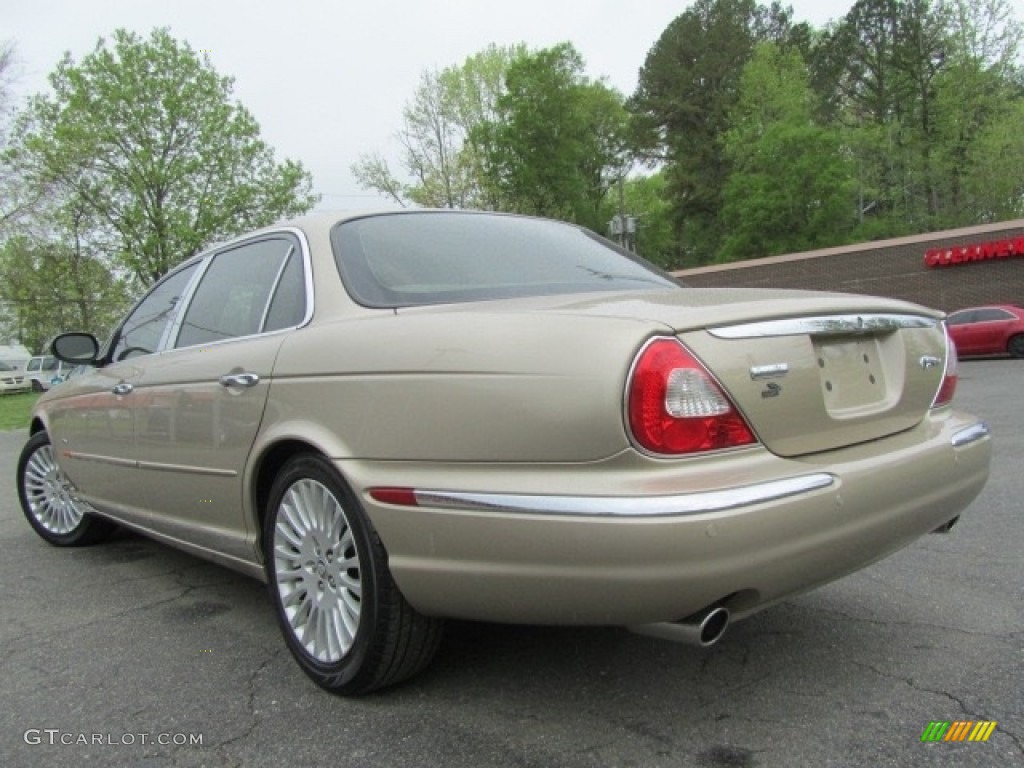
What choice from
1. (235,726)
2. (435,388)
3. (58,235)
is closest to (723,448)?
(435,388)

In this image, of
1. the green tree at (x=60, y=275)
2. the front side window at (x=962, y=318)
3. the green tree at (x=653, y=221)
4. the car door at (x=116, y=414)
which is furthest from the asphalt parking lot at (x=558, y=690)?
the green tree at (x=653, y=221)

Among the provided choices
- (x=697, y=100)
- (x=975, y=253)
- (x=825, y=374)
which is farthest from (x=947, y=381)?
(x=697, y=100)

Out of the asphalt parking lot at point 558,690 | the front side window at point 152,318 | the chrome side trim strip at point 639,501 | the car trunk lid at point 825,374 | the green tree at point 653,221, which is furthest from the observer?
the green tree at point 653,221

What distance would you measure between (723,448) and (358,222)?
165 centimetres

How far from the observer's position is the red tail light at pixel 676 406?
75.2 inches

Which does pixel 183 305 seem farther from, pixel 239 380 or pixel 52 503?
pixel 52 503

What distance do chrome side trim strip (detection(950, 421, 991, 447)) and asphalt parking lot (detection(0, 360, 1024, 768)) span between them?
687 mm

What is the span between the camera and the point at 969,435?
2.58 m

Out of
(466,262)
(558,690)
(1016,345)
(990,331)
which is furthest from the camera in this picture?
(990,331)

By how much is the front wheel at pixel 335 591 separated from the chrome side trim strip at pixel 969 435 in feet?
5.52

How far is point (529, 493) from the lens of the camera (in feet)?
6.44

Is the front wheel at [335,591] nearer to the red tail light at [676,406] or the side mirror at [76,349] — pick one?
the red tail light at [676,406]

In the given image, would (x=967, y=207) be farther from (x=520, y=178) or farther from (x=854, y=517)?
(x=854, y=517)

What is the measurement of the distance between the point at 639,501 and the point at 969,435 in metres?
1.38
